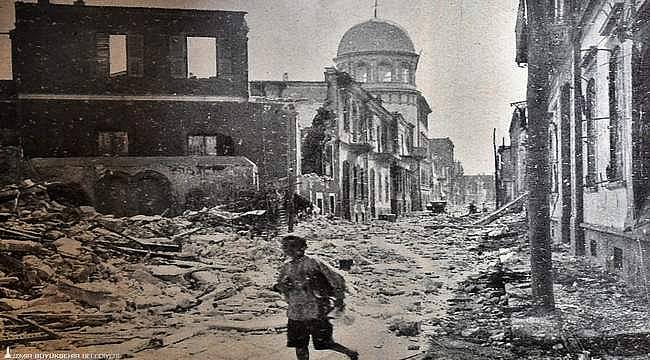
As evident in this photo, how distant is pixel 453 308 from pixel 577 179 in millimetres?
881

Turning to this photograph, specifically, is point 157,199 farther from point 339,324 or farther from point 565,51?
point 565,51

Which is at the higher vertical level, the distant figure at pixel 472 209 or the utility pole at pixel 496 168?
the utility pole at pixel 496 168

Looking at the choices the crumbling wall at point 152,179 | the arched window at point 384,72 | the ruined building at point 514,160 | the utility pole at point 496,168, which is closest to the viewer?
the ruined building at point 514,160

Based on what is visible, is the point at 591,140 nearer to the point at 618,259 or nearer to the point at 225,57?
the point at 618,259

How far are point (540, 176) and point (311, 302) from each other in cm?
131

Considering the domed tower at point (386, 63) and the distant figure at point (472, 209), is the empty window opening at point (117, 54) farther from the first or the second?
the distant figure at point (472, 209)

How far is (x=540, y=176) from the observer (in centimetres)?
Answer: 329

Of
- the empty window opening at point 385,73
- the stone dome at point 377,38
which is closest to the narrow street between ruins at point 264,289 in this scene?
the empty window opening at point 385,73

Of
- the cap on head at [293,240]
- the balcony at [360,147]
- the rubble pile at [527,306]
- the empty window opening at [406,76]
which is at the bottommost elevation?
the rubble pile at [527,306]

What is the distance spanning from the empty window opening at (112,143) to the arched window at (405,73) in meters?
1.58

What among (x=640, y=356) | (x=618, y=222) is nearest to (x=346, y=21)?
(x=618, y=222)

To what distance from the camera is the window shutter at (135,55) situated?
3785 mm

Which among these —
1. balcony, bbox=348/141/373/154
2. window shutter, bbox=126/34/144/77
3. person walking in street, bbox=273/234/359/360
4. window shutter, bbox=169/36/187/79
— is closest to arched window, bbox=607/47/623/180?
balcony, bbox=348/141/373/154

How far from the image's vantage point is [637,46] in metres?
3.10
